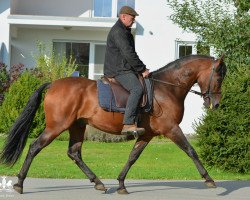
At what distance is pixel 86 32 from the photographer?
24547 millimetres

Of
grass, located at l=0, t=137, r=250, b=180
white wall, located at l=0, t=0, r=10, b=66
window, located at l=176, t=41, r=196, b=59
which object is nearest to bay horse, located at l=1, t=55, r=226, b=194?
grass, located at l=0, t=137, r=250, b=180

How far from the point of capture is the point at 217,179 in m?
12.6

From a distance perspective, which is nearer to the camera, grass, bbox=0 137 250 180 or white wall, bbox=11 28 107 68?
grass, bbox=0 137 250 180

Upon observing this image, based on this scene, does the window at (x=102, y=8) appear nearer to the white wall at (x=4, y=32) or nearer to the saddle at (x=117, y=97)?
the white wall at (x=4, y=32)

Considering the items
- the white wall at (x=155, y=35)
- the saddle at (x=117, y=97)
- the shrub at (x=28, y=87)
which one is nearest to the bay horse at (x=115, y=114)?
the saddle at (x=117, y=97)

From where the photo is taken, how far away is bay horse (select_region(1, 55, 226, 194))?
33.3 ft

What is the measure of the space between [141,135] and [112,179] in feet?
6.94

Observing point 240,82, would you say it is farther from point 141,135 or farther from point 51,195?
point 51,195

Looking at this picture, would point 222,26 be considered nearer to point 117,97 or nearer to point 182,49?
point 117,97

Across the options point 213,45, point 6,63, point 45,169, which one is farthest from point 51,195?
point 6,63

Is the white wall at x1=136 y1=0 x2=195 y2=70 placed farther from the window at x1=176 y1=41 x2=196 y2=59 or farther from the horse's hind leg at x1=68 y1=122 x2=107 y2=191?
the horse's hind leg at x1=68 y1=122 x2=107 y2=191

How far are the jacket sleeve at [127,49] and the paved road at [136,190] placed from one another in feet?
6.53

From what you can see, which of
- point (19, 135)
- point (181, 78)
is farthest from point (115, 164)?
point (181, 78)

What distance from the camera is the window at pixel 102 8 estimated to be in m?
24.5
